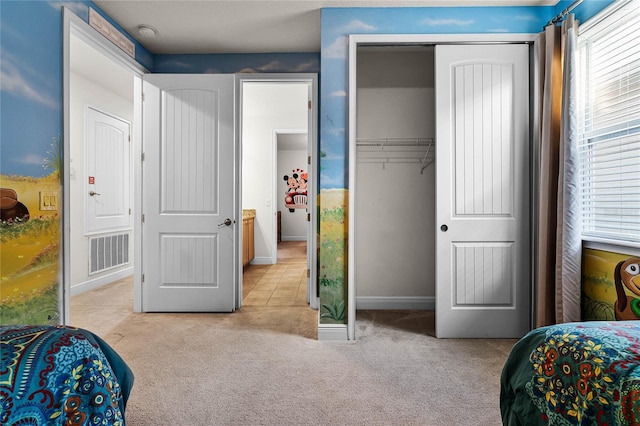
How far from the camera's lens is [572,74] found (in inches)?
91.0

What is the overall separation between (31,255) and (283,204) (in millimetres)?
8008

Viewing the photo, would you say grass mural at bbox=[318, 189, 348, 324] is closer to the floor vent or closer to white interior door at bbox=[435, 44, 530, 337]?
→ white interior door at bbox=[435, 44, 530, 337]

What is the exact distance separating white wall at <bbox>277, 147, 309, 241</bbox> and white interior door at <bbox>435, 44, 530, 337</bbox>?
23.1 ft

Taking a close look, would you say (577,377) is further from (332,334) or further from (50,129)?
(50,129)

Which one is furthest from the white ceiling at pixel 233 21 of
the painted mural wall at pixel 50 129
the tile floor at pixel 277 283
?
the tile floor at pixel 277 283

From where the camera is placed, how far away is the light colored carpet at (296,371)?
1782mm

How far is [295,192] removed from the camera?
10070 mm

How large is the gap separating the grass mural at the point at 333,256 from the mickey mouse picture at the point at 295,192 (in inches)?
282

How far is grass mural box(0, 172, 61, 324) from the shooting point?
1945 mm

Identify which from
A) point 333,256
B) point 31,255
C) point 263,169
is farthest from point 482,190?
point 263,169

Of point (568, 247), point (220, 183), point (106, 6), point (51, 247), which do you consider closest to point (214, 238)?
point (220, 183)

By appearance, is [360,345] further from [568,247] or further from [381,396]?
[568,247]

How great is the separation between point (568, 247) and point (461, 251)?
2.26ft

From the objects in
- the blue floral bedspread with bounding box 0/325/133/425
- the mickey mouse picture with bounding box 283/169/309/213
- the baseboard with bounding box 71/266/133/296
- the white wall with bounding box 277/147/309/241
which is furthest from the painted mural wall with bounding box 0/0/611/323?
the mickey mouse picture with bounding box 283/169/309/213
